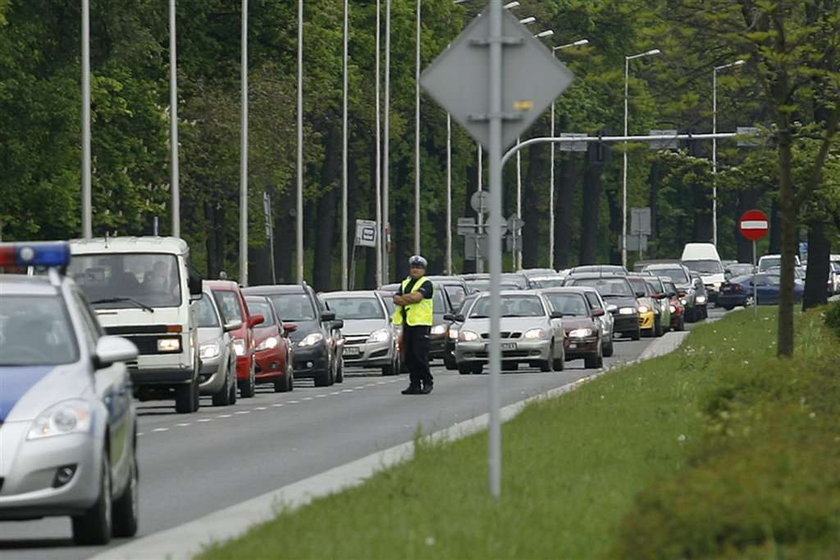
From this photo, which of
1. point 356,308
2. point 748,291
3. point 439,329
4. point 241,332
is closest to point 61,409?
point 241,332

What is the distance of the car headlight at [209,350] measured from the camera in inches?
1253

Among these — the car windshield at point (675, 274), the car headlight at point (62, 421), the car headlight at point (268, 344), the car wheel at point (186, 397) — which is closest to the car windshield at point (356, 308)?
the car headlight at point (268, 344)

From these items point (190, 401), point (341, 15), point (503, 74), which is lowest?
point (190, 401)

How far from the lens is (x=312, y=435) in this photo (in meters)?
25.2

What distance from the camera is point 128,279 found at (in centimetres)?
3016

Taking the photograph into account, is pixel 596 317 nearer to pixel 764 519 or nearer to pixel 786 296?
pixel 786 296

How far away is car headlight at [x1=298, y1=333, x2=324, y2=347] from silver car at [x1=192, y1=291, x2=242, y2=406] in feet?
22.7

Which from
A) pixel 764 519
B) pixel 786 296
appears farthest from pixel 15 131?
pixel 764 519

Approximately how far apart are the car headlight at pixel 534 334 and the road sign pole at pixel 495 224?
28292 mm

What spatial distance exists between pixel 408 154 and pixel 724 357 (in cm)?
5804

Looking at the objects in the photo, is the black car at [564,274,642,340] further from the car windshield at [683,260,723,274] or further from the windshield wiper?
the car windshield at [683,260,723,274]

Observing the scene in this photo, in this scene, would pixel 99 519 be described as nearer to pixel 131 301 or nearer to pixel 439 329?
pixel 131 301

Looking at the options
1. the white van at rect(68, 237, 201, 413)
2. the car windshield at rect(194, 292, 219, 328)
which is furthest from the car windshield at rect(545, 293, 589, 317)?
the white van at rect(68, 237, 201, 413)

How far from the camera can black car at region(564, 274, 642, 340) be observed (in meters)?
60.3
